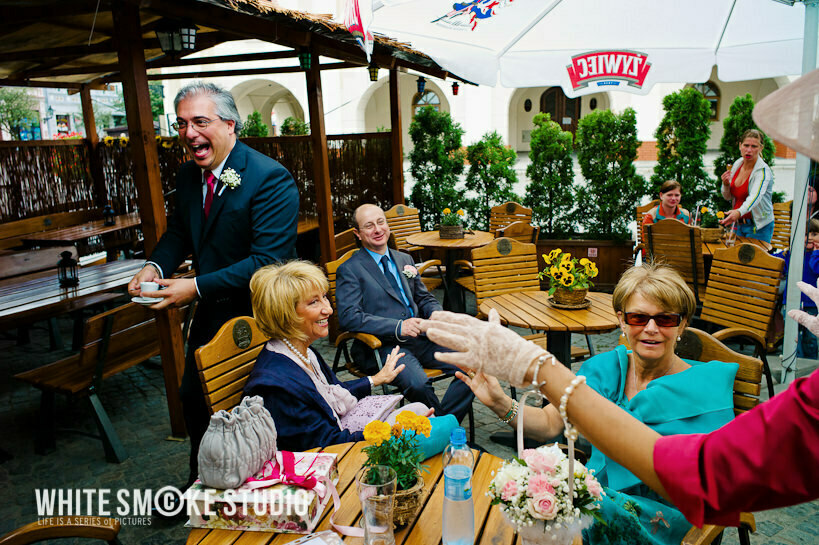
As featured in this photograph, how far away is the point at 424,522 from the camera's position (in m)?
1.65

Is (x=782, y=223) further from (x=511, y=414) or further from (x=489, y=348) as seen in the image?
(x=489, y=348)

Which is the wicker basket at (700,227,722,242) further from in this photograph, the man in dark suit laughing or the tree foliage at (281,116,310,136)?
the tree foliage at (281,116,310,136)

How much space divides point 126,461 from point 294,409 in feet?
7.99

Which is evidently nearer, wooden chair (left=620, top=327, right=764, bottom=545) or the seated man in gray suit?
wooden chair (left=620, top=327, right=764, bottom=545)

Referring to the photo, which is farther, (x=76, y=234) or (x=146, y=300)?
(x=76, y=234)

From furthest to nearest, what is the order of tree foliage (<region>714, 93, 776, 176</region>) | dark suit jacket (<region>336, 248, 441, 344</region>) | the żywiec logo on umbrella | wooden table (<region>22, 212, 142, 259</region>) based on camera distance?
tree foliage (<region>714, 93, 776, 176</region>) < wooden table (<region>22, 212, 142, 259</region>) < the żywiec logo on umbrella < dark suit jacket (<region>336, 248, 441, 344</region>)

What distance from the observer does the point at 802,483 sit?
86 centimetres

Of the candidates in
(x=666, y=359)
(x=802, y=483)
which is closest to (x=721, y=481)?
(x=802, y=483)

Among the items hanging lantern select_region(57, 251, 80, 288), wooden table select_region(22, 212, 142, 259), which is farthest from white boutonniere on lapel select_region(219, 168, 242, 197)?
wooden table select_region(22, 212, 142, 259)

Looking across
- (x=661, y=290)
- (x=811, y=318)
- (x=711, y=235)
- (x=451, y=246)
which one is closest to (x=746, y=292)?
(x=711, y=235)

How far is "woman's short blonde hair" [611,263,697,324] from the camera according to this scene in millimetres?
2189

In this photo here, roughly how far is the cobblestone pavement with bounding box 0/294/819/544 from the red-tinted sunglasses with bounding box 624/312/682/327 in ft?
5.20

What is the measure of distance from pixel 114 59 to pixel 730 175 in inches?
343

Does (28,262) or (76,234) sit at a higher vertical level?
(76,234)
